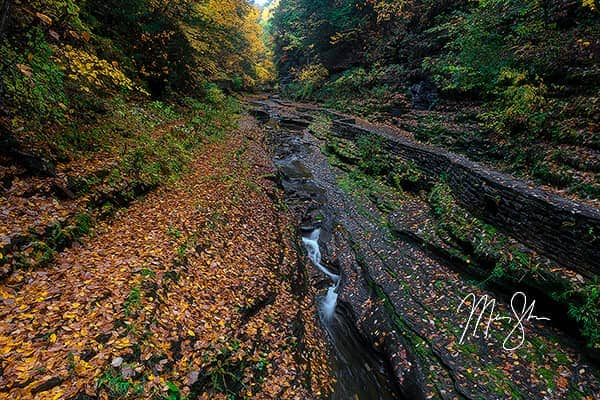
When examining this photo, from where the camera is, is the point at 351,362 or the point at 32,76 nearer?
the point at 32,76

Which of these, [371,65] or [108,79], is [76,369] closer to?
[108,79]

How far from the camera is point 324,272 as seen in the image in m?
9.40

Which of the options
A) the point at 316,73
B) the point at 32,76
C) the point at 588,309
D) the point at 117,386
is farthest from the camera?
the point at 316,73

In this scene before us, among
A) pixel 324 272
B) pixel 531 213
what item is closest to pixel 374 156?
pixel 324 272

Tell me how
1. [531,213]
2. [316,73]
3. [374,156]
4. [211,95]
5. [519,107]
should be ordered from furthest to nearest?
[316,73]
[211,95]
[374,156]
[519,107]
[531,213]

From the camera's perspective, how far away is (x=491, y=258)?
23.5 ft

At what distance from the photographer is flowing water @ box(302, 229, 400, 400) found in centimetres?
595

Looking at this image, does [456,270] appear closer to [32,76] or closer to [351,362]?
[351,362]

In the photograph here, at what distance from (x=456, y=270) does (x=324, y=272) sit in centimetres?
382

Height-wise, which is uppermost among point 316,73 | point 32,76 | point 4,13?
point 316,73

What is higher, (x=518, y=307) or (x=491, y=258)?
(x=491, y=258)

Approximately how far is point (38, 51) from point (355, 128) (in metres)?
16.1

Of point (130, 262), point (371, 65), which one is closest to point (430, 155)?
point (130, 262)

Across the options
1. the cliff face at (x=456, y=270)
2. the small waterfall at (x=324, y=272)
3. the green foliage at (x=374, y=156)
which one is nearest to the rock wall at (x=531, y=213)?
the cliff face at (x=456, y=270)
